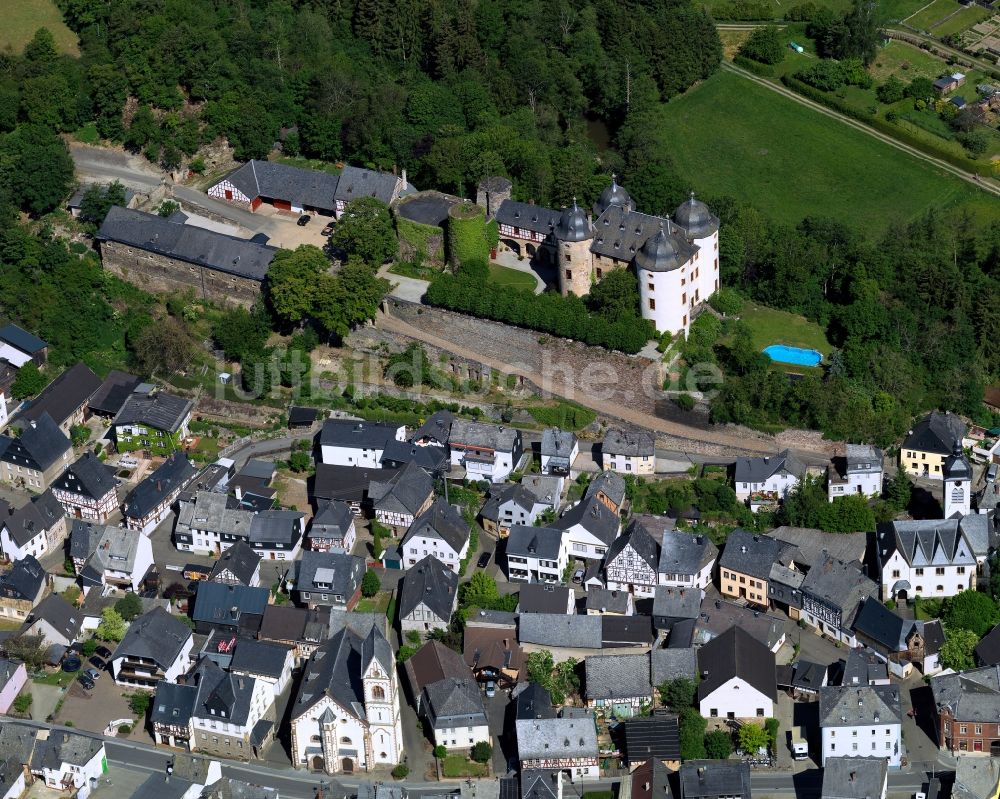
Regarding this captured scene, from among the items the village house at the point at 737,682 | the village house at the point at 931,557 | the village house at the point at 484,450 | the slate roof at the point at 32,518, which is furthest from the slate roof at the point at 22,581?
the village house at the point at 931,557

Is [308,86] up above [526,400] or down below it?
above

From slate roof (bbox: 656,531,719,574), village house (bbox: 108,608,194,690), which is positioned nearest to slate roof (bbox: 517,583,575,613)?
slate roof (bbox: 656,531,719,574)

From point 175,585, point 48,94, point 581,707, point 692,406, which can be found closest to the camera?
point 581,707

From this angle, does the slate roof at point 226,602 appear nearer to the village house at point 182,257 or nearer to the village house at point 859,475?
the village house at point 182,257

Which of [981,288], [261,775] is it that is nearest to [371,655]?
[261,775]

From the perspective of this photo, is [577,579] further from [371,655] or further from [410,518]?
[371,655]
